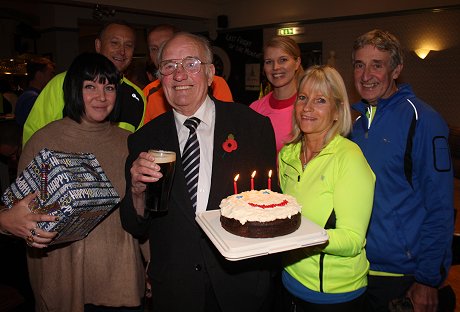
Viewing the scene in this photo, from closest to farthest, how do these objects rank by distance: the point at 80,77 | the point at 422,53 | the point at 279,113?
1. the point at 80,77
2. the point at 279,113
3. the point at 422,53

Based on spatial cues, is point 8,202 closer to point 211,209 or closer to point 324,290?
point 211,209

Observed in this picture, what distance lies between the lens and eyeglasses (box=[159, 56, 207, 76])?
6.54ft

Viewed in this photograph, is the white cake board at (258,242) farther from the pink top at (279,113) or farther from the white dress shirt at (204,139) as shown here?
the pink top at (279,113)

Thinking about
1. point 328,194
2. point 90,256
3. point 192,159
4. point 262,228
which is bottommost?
point 90,256

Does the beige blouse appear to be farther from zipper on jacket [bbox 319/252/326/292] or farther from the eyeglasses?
zipper on jacket [bbox 319/252/326/292]

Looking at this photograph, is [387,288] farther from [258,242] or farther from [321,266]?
[258,242]

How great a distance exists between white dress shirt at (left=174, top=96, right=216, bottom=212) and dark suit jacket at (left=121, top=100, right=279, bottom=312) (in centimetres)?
4

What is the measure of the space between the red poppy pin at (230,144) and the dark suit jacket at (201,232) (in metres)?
0.02

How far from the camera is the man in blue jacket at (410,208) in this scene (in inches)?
80.9

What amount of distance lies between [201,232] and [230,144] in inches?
20.1

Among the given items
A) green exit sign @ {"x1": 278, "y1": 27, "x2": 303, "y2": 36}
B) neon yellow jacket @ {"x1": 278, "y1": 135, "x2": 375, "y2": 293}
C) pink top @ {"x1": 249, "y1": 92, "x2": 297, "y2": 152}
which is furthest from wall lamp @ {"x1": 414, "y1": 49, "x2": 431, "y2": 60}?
neon yellow jacket @ {"x1": 278, "y1": 135, "x2": 375, "y2": 293}

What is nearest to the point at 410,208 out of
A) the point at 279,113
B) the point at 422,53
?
the point at 279,113

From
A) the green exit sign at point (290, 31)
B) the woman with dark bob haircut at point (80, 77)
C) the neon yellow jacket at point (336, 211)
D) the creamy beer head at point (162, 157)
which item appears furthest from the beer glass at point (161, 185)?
the green exit sign at point (290, 31)

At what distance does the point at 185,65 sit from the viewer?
78.7 inches
